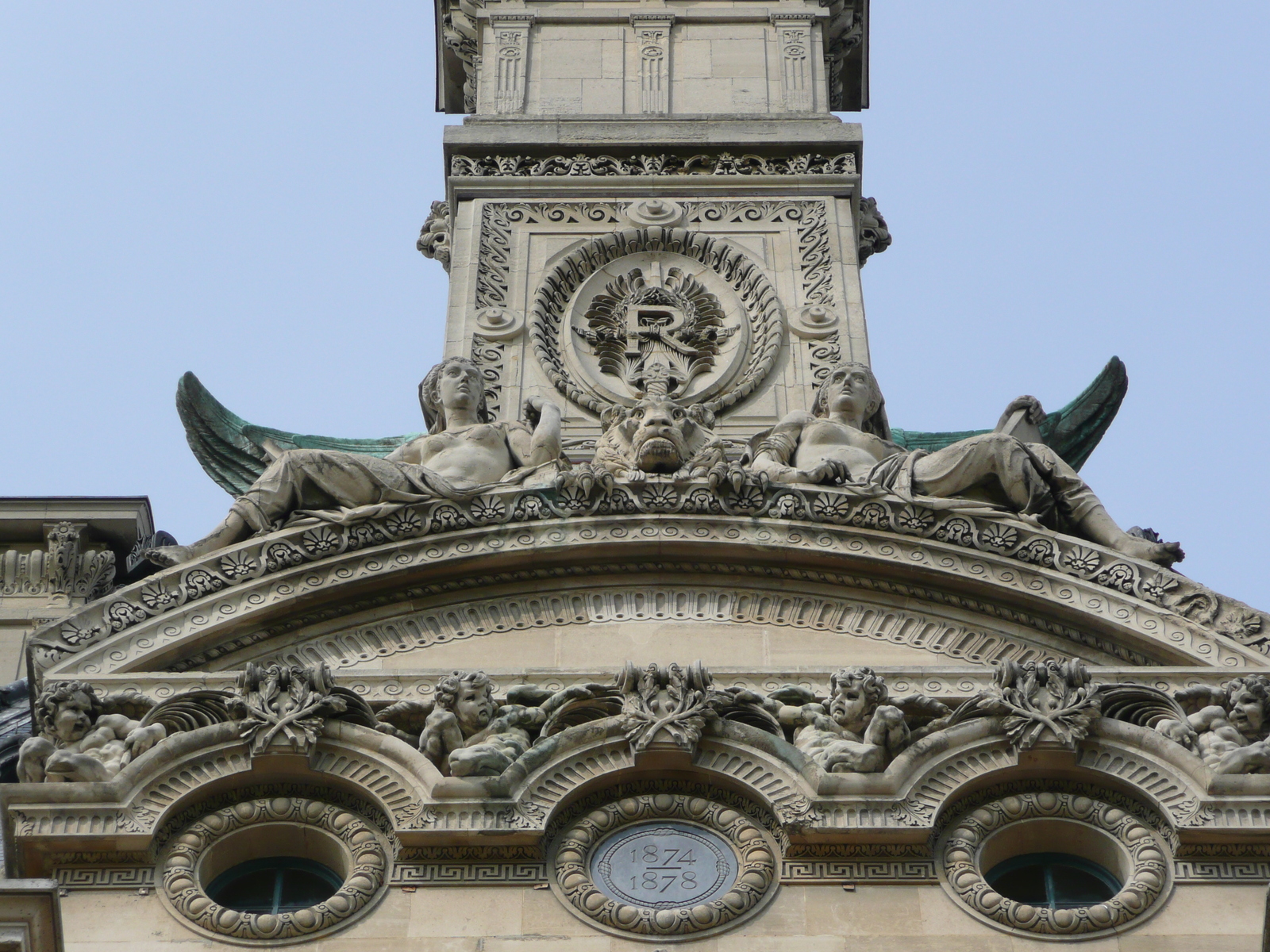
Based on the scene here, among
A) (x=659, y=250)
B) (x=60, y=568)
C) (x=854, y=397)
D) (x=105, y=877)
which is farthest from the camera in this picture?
(x=659, y=250)

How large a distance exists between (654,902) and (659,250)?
9.67 meters

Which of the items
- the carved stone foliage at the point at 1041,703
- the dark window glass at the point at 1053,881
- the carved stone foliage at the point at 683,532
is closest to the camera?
the dark window glass at the point at 1053,881

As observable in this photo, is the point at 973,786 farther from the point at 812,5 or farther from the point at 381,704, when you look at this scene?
the point at 812,5

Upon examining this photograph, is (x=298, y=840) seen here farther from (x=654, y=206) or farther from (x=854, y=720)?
(x=654, y=206)

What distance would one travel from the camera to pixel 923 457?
2564cm

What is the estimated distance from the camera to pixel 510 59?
33.0 metres

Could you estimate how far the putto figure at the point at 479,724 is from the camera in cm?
2222

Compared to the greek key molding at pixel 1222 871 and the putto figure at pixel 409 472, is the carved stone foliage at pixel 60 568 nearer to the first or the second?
the putto figure at pixel 409 472

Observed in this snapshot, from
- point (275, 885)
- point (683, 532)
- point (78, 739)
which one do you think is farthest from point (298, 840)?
point (683, 532)

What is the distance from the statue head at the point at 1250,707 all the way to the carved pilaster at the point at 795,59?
428 inches

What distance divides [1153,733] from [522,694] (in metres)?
4.30

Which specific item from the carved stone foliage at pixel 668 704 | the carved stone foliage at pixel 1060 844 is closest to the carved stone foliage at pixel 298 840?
the carved stone foliage at pixel 668 704

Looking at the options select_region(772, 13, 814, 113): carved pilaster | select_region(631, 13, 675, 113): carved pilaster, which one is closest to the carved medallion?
select_region(631, 13, 675, 113): carved pilaster

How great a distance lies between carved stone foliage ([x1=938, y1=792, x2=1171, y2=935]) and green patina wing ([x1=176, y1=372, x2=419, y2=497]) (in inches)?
293
